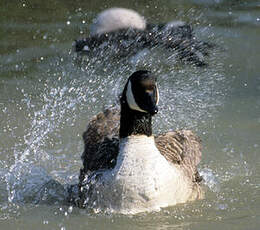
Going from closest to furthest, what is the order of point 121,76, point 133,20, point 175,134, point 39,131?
point 175,134
point 39,131
point 121,76
point 133,20

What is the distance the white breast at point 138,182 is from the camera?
5512 mm

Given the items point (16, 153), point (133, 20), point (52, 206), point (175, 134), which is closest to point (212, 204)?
point (175, 134)

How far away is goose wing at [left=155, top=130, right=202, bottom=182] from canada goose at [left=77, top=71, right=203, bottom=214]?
0.02 m

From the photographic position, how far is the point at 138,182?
217 inches

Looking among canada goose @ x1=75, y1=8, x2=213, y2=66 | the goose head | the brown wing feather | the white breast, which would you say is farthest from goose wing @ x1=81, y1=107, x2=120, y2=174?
canada goose @ x1=75, y1=8, x2=213, y2=66

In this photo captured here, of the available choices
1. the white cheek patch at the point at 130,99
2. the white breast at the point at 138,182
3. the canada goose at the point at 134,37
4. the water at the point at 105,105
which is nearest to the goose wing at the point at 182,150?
the water at the point at 105,105

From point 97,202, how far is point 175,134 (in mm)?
1293

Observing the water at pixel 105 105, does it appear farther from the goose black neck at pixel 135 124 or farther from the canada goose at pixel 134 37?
the goose black neck at pixel 135 124

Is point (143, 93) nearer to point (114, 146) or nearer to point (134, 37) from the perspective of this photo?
point (114, 146)

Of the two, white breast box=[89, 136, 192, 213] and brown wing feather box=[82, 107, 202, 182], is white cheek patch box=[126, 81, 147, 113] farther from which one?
brown wing feather box=[82, 107, 202, 182]

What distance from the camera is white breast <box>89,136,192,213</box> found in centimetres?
551

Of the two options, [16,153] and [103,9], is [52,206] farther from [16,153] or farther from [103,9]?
[103,9]

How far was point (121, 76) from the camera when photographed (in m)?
10.0

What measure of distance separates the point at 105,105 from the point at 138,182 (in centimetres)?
292
